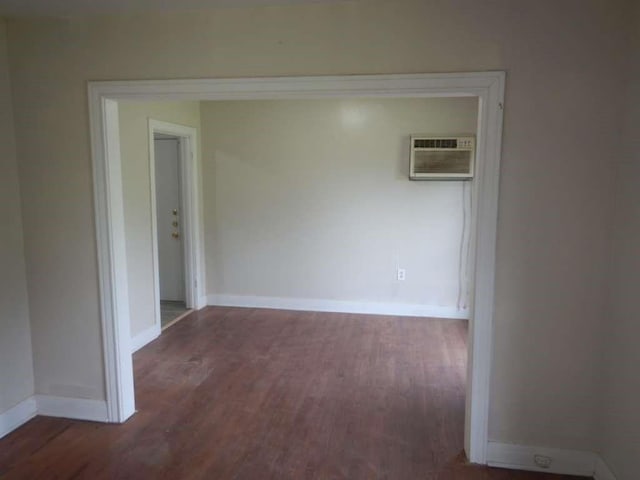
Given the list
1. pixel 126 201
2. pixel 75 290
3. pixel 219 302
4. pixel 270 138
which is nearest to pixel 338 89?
pixel 75 290

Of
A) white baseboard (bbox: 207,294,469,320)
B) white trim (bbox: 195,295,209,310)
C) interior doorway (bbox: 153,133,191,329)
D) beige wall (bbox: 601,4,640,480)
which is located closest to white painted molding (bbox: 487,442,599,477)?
beige wall (bbox: 601,4,640,480)

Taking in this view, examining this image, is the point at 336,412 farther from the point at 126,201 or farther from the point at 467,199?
the point at 467,199

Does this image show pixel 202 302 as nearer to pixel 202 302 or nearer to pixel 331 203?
pixel 202 302

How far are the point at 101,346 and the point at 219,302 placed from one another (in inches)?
101

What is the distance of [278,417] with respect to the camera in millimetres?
2939

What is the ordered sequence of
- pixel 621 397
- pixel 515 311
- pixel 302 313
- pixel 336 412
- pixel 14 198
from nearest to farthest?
pixel 621 397 < pixel 515 311 < pixel 14 198 < pixel 336 412 < pixel 302 313

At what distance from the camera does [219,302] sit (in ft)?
17.7

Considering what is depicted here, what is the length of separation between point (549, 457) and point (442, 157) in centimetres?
300

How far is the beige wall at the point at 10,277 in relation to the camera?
2676 mm

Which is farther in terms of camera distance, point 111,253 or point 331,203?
point 331,203

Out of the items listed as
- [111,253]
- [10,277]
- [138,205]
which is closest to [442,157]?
[138,205]

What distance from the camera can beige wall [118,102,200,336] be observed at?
3828mm

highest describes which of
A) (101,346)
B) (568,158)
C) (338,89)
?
(338,89)

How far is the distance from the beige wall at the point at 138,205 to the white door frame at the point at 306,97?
114 cm
